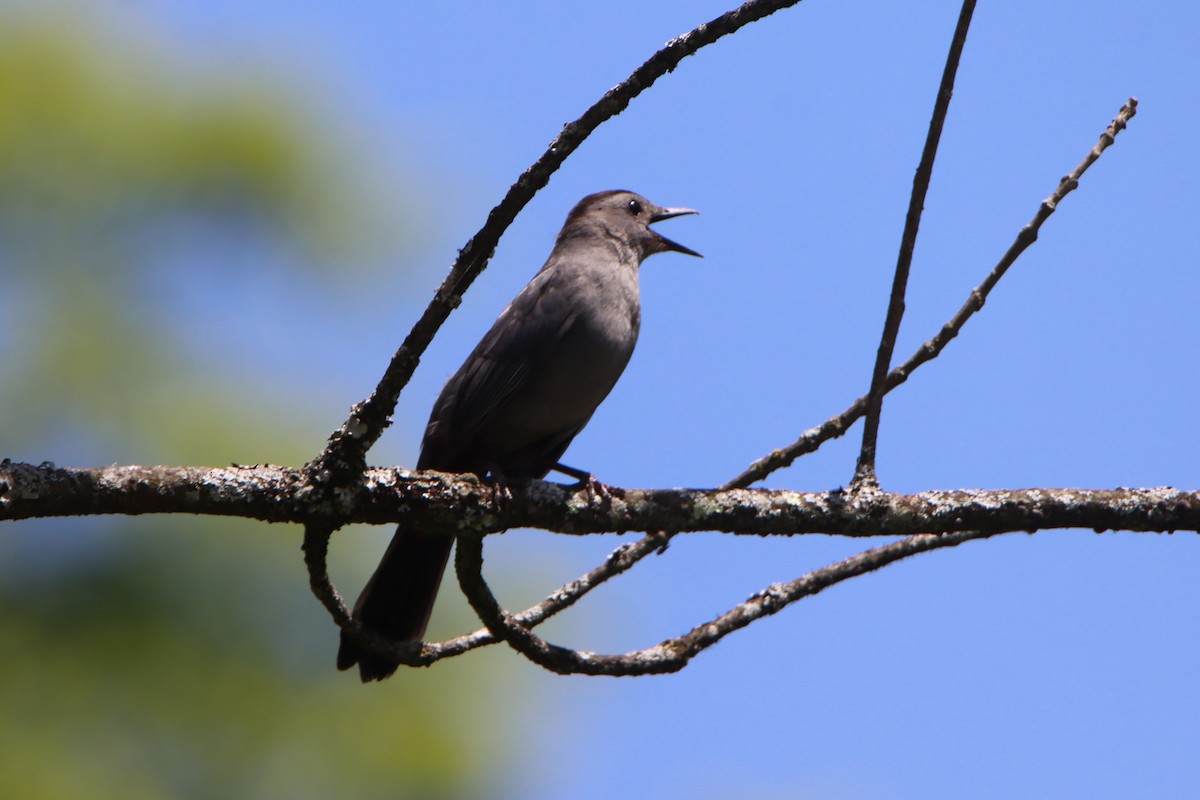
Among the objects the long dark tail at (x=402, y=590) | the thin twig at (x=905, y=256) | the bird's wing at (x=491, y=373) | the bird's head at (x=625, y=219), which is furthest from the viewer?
the bird's head at (x=625, y=219)

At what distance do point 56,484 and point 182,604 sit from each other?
406 cm

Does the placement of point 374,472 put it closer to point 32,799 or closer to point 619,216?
point 619,216

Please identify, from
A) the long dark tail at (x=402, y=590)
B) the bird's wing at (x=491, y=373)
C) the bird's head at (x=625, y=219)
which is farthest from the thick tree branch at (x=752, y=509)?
the bird's head at (x=625, y=219)

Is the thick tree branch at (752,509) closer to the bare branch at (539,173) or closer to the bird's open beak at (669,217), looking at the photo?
the bare branch at (539,173)

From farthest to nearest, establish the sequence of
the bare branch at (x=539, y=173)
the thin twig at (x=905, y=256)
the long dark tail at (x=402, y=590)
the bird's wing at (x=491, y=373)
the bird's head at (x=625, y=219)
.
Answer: the bird's head at (x=625, y=219), the bird's wing at (x=491, y=373), the long dark tail at (x=402, y=590), the thin twig at (x=905, y=256), the bare branch at (x=539, y=173)

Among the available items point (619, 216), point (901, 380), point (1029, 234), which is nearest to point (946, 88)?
point (1029, 234)

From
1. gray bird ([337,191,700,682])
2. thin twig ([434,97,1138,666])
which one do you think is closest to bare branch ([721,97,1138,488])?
thin twig ([434,97,1138,666])

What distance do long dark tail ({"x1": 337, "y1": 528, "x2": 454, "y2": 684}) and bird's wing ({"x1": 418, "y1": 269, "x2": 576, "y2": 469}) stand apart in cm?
36

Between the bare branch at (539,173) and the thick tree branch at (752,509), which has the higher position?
the bare branch at (539,173)

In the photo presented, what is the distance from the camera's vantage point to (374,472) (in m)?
2.91

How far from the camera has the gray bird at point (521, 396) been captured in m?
3.98

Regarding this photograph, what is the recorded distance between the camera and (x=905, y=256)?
2977 millimetres

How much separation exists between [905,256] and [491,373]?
1.67m

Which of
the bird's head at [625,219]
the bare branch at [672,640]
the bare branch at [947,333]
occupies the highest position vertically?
the bird's head at [625,219]
